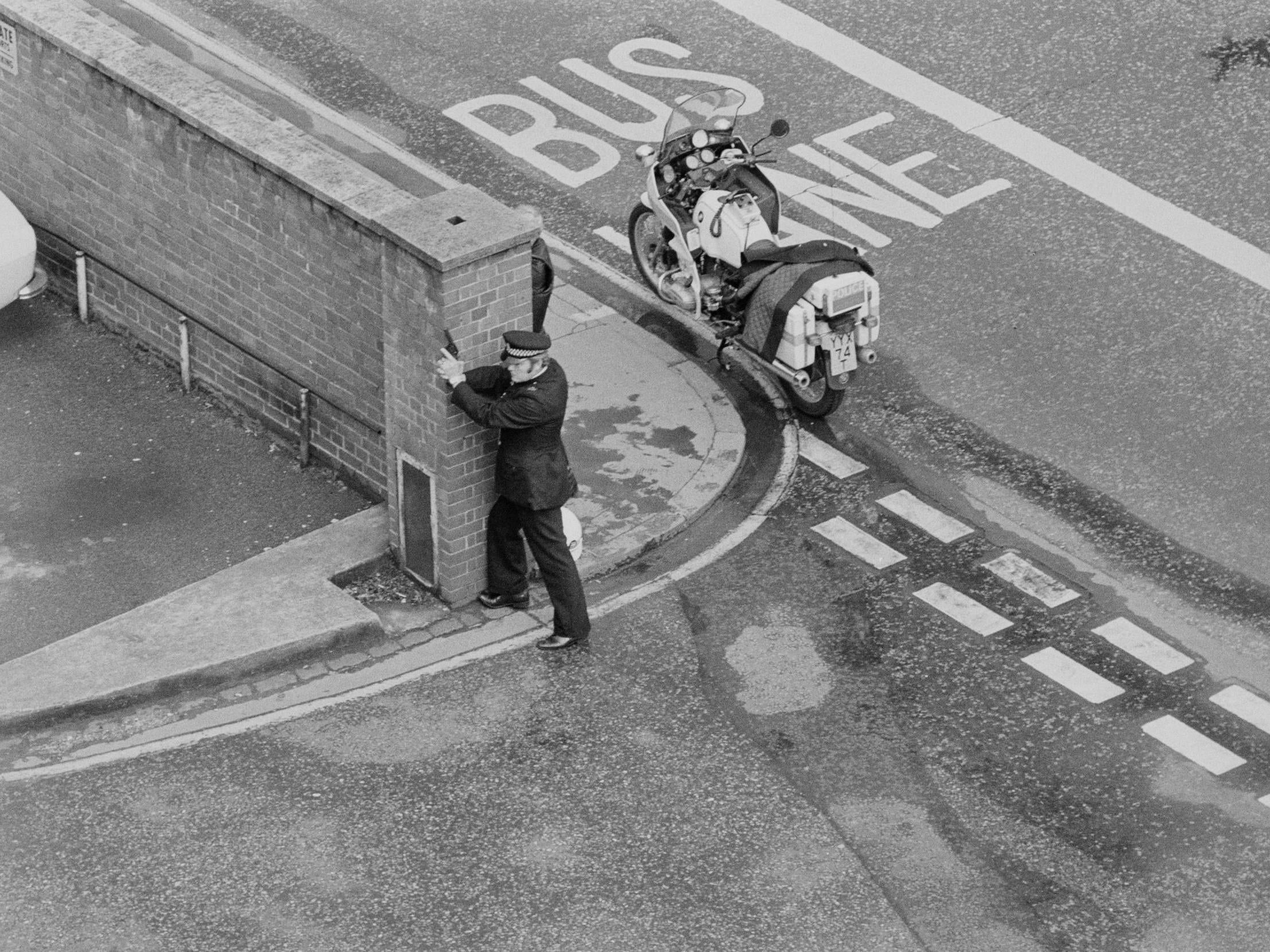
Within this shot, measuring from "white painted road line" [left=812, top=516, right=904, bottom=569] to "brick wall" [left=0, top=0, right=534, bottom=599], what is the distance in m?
2.17

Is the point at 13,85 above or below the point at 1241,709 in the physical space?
above

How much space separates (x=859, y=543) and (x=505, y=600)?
2183 millimetres

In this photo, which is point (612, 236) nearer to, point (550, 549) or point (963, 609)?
point (550, 549)

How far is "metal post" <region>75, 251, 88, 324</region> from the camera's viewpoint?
14227 millimetres

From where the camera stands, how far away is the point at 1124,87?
1748 cm

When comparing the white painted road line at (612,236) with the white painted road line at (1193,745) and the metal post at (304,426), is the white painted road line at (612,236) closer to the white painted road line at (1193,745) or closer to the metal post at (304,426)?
the metal post at (304,426)

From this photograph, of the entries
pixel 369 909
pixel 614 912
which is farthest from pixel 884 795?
pixel 369 909

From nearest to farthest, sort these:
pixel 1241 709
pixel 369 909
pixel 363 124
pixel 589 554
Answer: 1. pixel 369 909
2. pixel 1241 709
3. pixel 589 554
4. pixel 363 124

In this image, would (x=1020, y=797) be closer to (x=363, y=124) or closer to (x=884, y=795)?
(x=884, y=795)

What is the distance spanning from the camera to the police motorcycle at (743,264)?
13.2 meters

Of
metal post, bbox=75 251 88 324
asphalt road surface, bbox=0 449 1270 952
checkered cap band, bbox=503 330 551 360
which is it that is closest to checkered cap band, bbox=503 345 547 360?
checkered cap band, bbox=503 330 551 360

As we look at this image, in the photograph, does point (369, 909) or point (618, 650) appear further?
point (618, 650)

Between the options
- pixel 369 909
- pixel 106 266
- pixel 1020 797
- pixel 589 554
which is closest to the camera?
pixel 369 909

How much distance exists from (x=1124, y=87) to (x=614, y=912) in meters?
10.3
